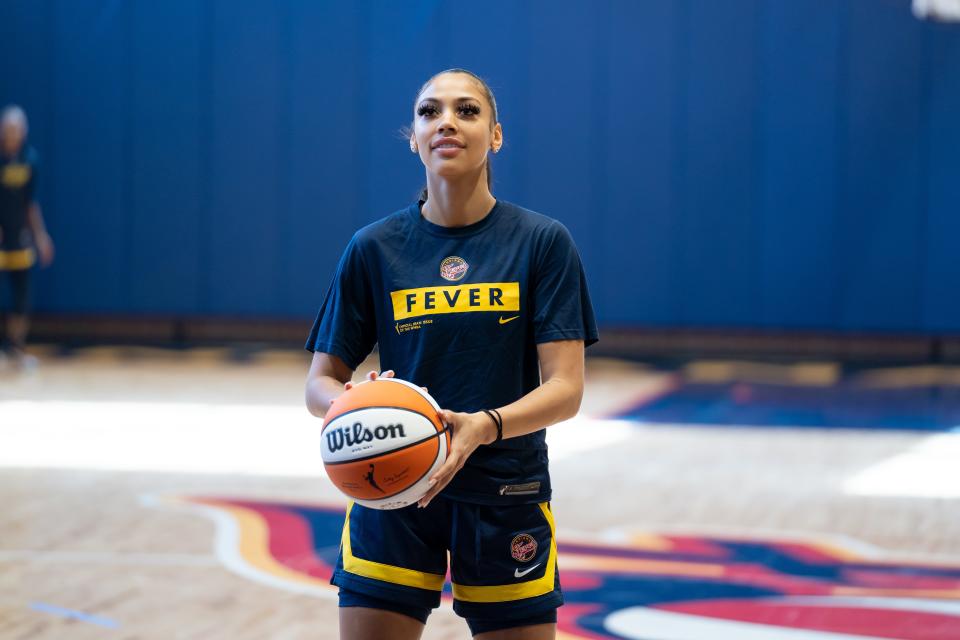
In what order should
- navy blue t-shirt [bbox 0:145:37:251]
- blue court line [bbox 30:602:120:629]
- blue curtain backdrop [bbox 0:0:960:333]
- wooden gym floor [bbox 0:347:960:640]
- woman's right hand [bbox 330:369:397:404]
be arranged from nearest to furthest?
1. woman's right hand [bbox 330:369:397:404]
2. blue court line [bbox 30:602:120:629]
3. wooden gym floor [bbox 0:347:960:640]
4. navy blue t-shirt [bbox 0:145:37:251]
5. blue curtain backdrop [bbox 0:0:960:333]

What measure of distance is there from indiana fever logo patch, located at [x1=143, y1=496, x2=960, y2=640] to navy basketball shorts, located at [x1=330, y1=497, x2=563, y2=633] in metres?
1.60

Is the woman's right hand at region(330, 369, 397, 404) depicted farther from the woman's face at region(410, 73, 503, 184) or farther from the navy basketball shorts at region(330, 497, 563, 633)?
the woman's face at region(410, 73, 503, 184)

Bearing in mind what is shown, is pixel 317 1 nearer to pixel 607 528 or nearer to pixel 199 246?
pixel 199 246

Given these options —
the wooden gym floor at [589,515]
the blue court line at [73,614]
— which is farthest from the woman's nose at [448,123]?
the blue court line at [73,614]

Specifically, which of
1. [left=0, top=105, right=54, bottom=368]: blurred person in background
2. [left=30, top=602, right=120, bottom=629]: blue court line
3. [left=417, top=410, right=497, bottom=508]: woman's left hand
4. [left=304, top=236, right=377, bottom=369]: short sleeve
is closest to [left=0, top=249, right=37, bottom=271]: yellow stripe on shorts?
[left=0, top=105, right=54, bottom=368]: blurred person in background

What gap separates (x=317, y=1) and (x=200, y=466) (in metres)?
7.06

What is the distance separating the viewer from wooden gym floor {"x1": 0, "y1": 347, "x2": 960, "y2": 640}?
3.99 metres

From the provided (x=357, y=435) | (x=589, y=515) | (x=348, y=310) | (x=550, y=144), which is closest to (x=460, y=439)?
(x=357, y=435)

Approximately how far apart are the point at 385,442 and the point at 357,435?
0.06 meters

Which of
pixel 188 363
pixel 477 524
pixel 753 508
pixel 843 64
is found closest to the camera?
pixel 477 524

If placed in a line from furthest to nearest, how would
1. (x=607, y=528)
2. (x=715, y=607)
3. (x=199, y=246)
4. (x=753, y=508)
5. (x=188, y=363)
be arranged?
(x=199, y=246)
(x=188, y=363)
(x=753, y=508)
(x=607, y=528)
(x=715, y=607)

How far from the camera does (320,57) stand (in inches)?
483

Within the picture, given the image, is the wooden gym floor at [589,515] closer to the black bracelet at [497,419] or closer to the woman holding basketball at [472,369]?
the woman holding basketball at [472,369]

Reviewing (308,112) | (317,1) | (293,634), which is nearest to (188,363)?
(308,112)
